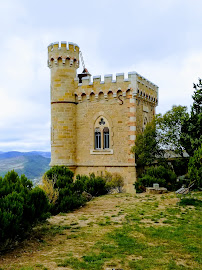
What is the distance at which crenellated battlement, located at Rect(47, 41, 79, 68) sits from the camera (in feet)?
72.6

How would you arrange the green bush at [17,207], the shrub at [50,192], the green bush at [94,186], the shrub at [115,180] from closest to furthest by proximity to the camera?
1. the green bush at [17,207]
2. the shrub at [50,192]
3. the green bush at [94,186]
4. the shrub at [115,180]

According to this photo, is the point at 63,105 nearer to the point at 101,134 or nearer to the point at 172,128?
the point at 101,134

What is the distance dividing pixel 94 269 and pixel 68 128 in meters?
16.8

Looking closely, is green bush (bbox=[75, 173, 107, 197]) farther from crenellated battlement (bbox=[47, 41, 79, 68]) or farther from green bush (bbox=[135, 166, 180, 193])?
crenellated battlement (bbox=[47, 41, 79, 68])

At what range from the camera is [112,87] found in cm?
2125

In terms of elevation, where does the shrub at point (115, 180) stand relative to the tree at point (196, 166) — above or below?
below

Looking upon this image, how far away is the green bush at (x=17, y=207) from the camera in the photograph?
6965 millimetres

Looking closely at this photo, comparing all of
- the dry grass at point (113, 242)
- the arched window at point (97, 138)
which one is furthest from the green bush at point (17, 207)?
the arched window at point (97, 138)

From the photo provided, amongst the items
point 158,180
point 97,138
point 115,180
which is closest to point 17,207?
point 158,180

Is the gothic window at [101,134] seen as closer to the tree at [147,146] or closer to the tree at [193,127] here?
the tree at [147,146]

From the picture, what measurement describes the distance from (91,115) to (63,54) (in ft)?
17.5

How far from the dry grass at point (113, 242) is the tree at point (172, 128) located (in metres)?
8.21

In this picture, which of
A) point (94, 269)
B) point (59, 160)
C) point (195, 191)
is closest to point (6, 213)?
point (94, 269)

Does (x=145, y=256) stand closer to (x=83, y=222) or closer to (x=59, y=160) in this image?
(x=83, y=222)
